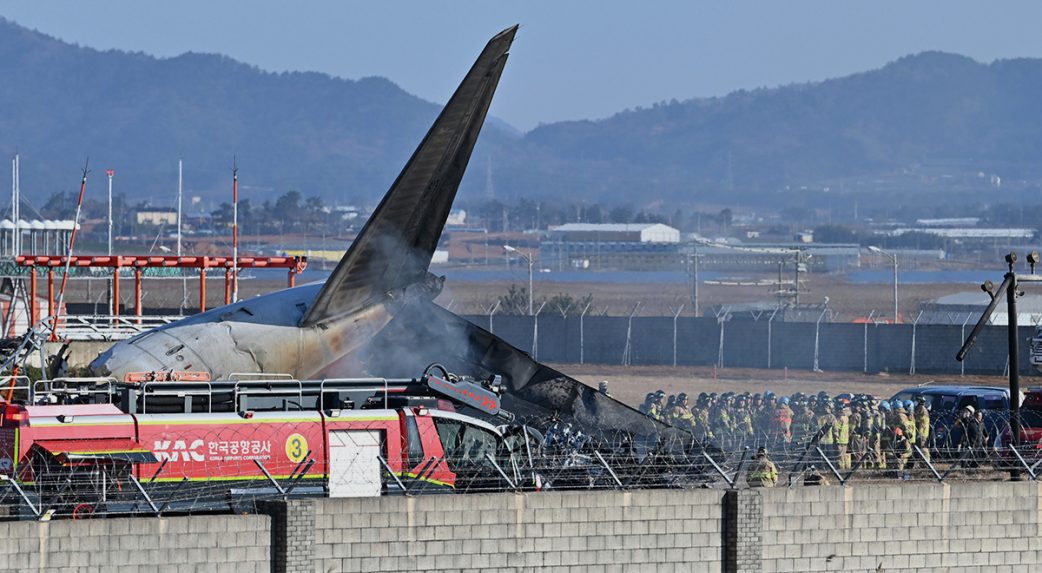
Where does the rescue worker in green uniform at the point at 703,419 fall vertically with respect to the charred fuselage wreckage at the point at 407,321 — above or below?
below

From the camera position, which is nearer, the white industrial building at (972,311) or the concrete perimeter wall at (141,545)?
the concrete perimeter wall at (141,545)

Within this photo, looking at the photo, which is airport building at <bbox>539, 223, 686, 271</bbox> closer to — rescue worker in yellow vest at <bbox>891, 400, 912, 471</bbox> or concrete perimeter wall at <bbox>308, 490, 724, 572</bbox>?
rescue worker in yellow vest at <bbox>891, 400, 912, 471</bbox>

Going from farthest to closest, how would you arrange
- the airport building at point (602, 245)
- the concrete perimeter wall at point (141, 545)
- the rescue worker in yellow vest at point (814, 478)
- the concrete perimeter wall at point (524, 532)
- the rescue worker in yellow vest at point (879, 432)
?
the airport building at point (602, 245)
the rescue worker in yellow vest at point (879, 432)
the rescue worker in yellow vest at point (814, 478)
the concrete perimeter wall at point (524, 532)
the concrete perimeter wall at point (141, 545)

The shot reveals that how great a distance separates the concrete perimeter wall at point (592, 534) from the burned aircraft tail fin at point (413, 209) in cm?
1094

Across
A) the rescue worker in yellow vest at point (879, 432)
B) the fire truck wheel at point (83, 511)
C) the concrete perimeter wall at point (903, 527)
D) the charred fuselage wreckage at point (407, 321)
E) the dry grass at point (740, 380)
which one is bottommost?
the dry grass at point (740, 380)

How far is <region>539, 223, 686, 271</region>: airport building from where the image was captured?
16688 centimetres

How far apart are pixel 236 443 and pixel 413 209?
10.3 meters

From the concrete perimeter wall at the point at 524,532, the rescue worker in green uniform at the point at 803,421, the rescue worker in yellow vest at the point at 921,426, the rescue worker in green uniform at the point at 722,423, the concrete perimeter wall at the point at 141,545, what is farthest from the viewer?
the rescue worker in green uniform at the point at 722,423

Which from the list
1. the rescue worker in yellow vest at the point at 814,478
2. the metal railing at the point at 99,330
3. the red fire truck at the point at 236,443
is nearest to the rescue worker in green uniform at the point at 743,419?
the rescue worker in yellow vest at the point at 814,478

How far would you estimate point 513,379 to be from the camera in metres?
33.2

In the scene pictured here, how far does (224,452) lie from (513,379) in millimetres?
10937

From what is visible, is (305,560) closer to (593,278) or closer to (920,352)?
(920,352)

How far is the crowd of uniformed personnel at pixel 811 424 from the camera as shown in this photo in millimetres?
26859

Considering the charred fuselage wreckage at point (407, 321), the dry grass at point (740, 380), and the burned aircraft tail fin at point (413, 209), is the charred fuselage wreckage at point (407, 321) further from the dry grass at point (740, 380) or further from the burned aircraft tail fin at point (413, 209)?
the dry grass at point (740, 380)
